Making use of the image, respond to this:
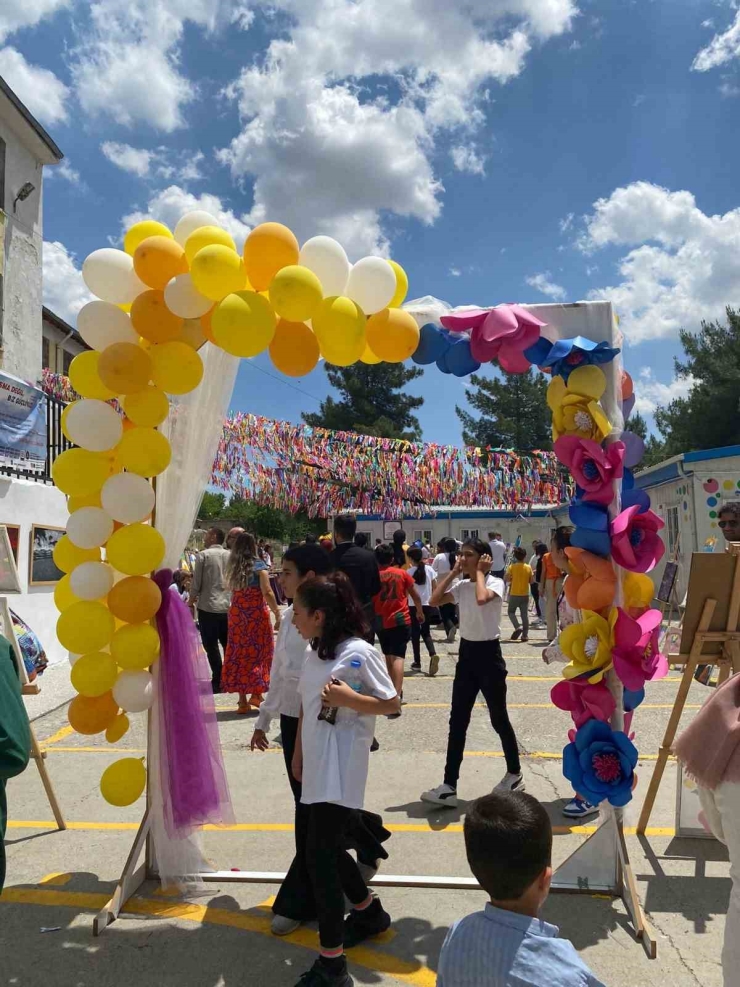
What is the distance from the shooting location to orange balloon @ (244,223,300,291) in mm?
3508

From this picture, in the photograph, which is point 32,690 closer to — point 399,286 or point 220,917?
point 220,917

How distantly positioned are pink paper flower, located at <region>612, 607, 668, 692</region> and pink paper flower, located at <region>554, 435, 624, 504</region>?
0.59 meters

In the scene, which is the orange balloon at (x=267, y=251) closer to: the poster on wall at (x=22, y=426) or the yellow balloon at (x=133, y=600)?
the yellow balloon at (x=133, y=600)

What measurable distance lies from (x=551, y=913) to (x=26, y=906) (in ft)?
8.34

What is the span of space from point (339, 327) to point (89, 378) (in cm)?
128

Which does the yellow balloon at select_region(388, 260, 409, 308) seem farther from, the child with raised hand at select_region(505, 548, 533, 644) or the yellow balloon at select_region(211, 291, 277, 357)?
the child with raised hand at select_region(505, 548, 533, 644)

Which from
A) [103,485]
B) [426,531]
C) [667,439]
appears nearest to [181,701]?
[103,485]

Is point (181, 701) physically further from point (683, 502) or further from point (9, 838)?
point (683, 502)

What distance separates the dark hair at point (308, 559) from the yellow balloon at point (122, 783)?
3.89 feet

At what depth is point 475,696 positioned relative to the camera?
483 centimetres

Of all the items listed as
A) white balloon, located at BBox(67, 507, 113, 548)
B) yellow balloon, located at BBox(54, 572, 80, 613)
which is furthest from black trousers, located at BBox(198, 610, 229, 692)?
white balloon, located at BBox(67, 507, 113, 548)

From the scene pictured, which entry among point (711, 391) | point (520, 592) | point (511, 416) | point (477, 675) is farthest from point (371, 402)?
point (477, 675)

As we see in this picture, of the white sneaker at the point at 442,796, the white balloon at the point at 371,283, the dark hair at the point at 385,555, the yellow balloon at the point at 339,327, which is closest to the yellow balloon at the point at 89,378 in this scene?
the yellow balloon at the point at 339,327

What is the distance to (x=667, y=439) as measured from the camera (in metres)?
34.4
